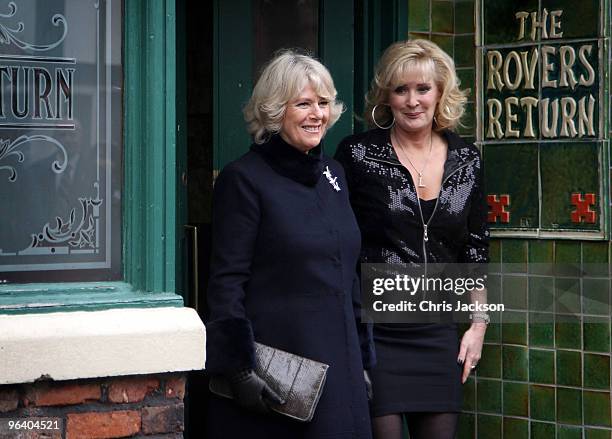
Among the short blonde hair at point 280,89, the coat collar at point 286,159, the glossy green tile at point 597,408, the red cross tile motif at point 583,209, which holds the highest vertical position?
the short blonde hair at point 280,89

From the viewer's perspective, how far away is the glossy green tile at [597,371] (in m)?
5.02

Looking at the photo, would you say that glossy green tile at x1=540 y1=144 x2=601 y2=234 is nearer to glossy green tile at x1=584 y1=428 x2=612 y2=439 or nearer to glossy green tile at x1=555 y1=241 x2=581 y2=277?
glossy green tile at x1=555 y1=241 x2=581 y2=277

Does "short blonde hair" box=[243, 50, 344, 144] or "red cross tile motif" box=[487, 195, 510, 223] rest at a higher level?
"short blonde hair" box=[243, 50, 344, 144]

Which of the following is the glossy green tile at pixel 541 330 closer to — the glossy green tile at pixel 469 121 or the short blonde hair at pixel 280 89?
the glossy green tile at pixel 469 121

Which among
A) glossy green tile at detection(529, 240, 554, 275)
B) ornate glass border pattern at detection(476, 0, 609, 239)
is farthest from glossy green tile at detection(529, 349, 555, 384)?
ornate glass border pattern at detection(476, 0, 609, 239)

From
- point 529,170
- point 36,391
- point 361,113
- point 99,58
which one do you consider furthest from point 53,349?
point 529,170

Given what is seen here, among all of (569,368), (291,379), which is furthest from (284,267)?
(569,368)

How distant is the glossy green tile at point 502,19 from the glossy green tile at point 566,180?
519 mm

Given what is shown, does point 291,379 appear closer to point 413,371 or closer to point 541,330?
point 413,371

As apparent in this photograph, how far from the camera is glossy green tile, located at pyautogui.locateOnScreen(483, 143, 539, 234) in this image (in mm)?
5184

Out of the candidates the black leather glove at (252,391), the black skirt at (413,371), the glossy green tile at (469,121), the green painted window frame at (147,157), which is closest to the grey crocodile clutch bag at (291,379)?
the black leather glove at (252,391)

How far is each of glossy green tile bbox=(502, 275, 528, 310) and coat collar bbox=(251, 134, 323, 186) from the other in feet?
5.58

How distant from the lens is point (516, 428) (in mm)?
5207

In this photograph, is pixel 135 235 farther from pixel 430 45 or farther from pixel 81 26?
pixel 430 45
